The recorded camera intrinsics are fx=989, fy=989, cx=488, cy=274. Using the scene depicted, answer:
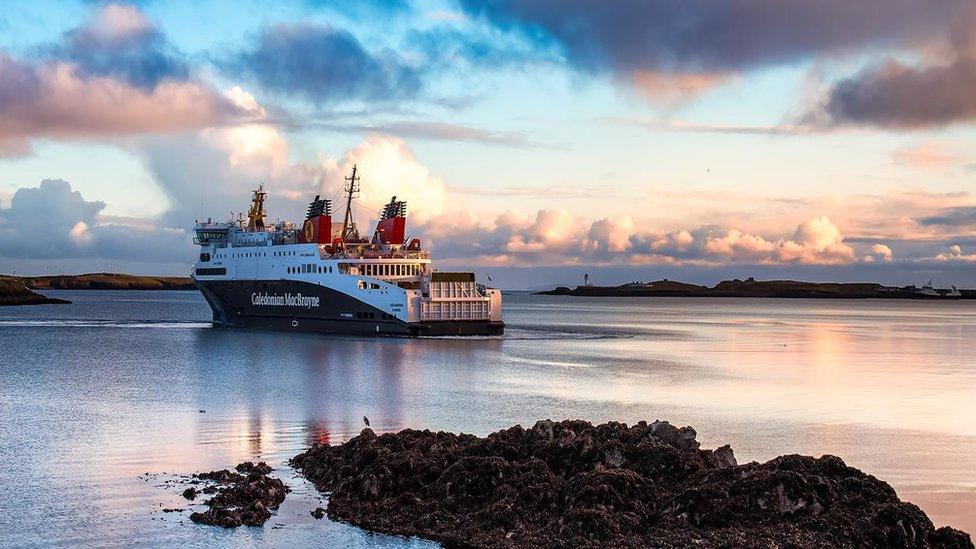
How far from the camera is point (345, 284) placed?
61250mm

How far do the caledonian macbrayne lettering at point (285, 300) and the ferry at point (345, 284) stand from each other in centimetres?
6

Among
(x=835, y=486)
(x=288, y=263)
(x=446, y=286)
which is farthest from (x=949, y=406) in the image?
(x=288, y=263)

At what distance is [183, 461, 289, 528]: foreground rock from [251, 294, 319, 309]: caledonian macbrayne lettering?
150 ft

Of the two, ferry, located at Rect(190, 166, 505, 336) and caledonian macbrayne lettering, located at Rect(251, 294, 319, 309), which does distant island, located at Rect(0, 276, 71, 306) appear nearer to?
ferry, located at Rect(190, 166, 505, 336)

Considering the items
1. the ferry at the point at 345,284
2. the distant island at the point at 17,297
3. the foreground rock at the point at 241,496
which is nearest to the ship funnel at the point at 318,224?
the ferry at the point at 345,284

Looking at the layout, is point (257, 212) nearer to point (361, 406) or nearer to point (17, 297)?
point (361, 406)

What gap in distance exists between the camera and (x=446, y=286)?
200 ft

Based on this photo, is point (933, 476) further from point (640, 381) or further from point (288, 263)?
point (288, 263)

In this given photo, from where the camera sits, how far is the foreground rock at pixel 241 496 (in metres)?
15.5

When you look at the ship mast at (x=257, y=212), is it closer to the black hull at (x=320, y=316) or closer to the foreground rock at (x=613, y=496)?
the black hull at (x=320, y=316)

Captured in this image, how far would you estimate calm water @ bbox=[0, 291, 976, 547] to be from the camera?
1672 centimetres

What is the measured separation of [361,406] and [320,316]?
3356 cm

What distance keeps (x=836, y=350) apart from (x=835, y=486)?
4931cm

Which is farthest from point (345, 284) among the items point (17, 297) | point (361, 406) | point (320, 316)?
point (17, 297)
